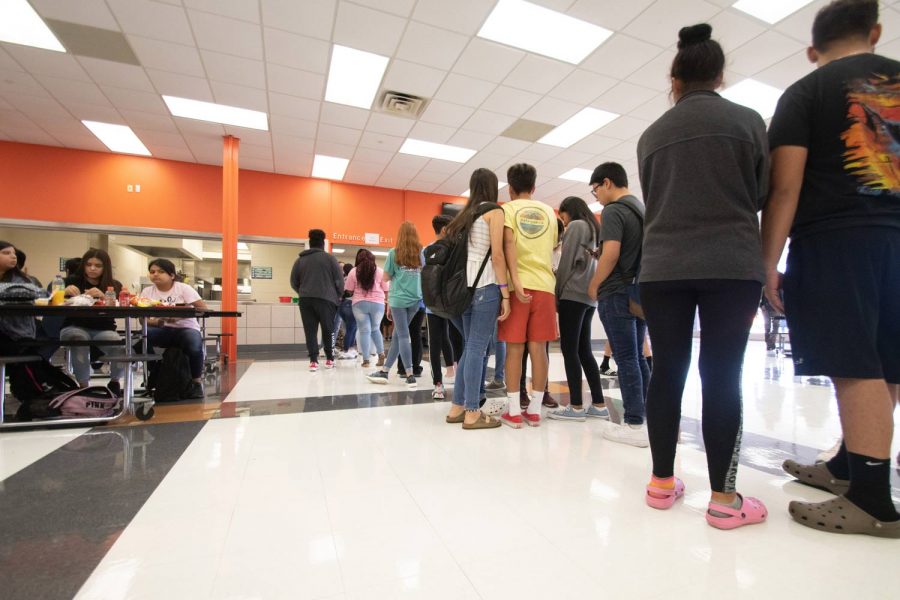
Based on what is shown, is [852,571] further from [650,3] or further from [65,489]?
[650,3]

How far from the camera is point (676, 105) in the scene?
1306mm

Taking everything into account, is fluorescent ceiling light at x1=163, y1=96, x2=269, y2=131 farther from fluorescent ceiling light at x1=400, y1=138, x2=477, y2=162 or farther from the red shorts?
the red shorts

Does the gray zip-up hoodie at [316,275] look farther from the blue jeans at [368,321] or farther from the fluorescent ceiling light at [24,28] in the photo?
the fluorescent ceiling light at [24,28]

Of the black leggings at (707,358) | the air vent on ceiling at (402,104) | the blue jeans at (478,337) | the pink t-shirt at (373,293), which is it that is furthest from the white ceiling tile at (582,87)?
the black leggings at (707,358)

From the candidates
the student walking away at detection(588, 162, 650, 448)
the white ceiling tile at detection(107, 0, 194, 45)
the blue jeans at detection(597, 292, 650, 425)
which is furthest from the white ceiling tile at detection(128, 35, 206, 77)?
the blue jeans at detection(597, 292, 650, 425)

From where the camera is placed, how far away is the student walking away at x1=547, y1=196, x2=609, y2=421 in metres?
2.32

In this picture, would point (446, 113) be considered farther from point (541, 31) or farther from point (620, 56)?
point (620, 56)

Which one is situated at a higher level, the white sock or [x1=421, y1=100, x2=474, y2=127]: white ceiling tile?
[x1=421, y1=100, x2=474, y2=127]: white ceiling tile

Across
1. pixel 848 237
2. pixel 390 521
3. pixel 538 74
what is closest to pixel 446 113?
pixel 538 74

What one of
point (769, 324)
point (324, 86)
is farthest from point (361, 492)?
point (769, 324)

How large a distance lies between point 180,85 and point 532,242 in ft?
15.6

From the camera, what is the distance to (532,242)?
223cm

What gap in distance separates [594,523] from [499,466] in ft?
1.67

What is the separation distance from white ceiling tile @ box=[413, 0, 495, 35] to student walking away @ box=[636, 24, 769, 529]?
2.74m
